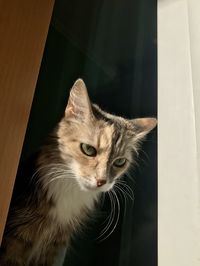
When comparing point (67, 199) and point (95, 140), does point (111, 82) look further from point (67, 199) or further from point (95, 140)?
point (67, 199)

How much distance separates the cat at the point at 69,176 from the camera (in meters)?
0.80

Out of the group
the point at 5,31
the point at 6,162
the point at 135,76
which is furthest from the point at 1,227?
the point at 135,76

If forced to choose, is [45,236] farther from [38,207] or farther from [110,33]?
[110,33]

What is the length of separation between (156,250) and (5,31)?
22.8 inches

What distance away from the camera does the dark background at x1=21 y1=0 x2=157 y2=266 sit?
820 millimetres

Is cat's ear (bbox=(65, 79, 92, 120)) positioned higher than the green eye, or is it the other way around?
cat's ear (bbox=(65, 79, 92, 120))

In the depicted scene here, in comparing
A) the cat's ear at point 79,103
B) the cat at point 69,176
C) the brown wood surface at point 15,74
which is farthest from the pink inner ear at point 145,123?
the brown wood surface at point 15,74

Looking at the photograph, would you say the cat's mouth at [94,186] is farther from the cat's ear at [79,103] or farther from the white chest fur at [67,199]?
the cat's ear at [79,103]

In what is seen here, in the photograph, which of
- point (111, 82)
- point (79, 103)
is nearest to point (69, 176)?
point (79, 103)

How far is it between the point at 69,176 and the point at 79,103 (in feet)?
0.63

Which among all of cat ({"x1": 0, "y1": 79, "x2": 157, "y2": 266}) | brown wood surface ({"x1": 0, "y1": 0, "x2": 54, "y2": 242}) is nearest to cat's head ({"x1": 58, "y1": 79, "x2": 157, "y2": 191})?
cat ({"x1": 0, "y1": 79, "x2": 157, "y2": 266})

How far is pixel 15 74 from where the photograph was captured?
690mm

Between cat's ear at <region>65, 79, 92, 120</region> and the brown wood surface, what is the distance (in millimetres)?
152
